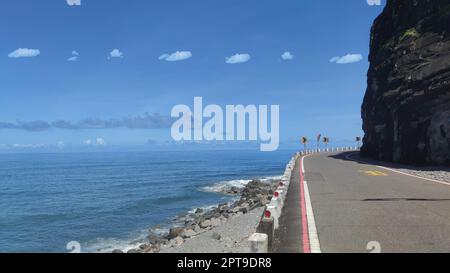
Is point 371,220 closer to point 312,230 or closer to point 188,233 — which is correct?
point 312,230

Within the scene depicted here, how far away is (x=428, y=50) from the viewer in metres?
33.0

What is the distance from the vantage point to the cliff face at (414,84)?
30.3m

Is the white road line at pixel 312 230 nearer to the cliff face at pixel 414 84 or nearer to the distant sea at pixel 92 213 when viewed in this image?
the distant sea at pixel 92 213

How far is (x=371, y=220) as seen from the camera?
36.7 ft

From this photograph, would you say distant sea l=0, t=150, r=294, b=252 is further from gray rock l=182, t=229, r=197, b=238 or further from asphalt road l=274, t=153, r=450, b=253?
asphalt road l=274, t=153, r=450, b=253

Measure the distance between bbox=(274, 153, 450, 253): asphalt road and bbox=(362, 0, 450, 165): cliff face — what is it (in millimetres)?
13298

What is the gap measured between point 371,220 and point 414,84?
26.0 m

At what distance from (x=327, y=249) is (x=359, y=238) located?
4.17 ft

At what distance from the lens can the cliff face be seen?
30344 millimetres

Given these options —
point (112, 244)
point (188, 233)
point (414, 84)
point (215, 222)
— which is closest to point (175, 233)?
point (188, 233)

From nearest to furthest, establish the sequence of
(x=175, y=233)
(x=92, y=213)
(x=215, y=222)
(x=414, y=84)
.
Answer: (x=175, y=233) < (x=215, y=222) < (x=414, y=84) < (x=92, y=213)

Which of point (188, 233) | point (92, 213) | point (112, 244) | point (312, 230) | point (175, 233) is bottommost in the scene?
point (92, 213)
